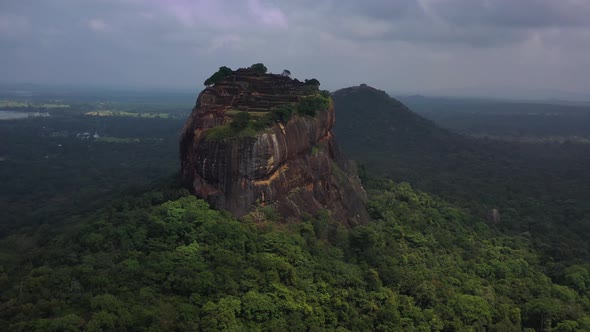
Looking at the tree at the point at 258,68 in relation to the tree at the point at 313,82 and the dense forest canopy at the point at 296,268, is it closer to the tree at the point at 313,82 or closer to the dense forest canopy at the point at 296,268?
the tree at the point at 313,82

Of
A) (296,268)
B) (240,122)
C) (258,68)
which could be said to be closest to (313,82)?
(258,68)

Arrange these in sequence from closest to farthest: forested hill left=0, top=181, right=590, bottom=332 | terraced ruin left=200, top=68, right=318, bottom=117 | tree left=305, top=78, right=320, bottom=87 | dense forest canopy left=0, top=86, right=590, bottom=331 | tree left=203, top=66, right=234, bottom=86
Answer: forested hill left=0, top=181, right=590, bottom=332 < dense forest canopy left=0, top=86, right=590, bottom=331 < terraced ruin left=200, top=68, right=318, bottom=117 < tree left=203, top=66, right=234, bottom=86 < tree left=305, top=78, right=320, bottom=87

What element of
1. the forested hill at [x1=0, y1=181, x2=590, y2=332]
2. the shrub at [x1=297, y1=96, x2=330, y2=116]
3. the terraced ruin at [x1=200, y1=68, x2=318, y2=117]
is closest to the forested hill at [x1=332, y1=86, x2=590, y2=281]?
the forested hill at [x1=0, y1=181, x2=590, y2=332]

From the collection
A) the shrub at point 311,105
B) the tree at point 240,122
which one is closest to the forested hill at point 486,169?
the shrub at point 311,105

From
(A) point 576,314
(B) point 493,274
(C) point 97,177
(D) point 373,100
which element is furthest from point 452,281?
(D) point 373,100

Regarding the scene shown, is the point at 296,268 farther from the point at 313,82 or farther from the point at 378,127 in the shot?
the point at 378,127

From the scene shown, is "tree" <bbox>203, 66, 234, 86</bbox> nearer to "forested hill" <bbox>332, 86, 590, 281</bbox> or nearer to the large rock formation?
the large rock formation
